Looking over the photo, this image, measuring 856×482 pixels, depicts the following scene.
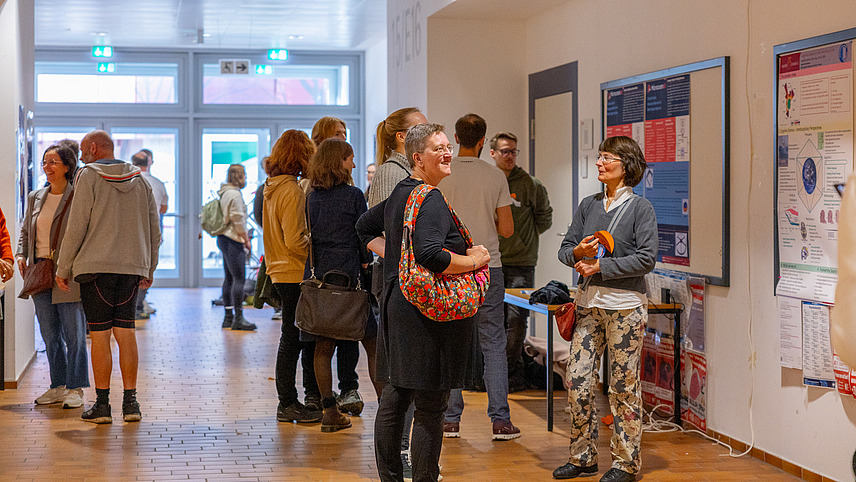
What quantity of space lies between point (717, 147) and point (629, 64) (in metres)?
1.15

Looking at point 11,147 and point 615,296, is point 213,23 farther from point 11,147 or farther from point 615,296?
point 615,296

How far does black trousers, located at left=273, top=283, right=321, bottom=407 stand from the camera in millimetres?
5180

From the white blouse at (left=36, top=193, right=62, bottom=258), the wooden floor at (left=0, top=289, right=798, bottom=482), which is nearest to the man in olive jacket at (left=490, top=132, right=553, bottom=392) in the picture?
the wooden floor at (left=0, top=289, right=798, bottom=482)

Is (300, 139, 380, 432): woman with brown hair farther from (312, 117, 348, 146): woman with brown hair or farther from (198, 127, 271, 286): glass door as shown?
(198, 127, 271, 286): glass door

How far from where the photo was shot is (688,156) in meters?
5.15

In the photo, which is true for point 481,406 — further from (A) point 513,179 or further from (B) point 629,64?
(B) point 629,64

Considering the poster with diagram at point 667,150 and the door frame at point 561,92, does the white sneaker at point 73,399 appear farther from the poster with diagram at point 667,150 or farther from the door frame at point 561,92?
the poster with diagram at point 667,150

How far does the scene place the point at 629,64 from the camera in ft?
19.2

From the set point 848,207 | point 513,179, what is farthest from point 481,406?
point 848,207

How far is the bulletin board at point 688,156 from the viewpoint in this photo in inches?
191

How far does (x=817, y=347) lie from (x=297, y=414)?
278cm

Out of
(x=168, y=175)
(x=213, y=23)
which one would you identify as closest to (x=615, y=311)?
(x=213, y=23)

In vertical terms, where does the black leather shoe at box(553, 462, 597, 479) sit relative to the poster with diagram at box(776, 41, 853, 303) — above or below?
below

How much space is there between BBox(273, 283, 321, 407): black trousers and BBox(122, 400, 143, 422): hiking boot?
82 centimetres
